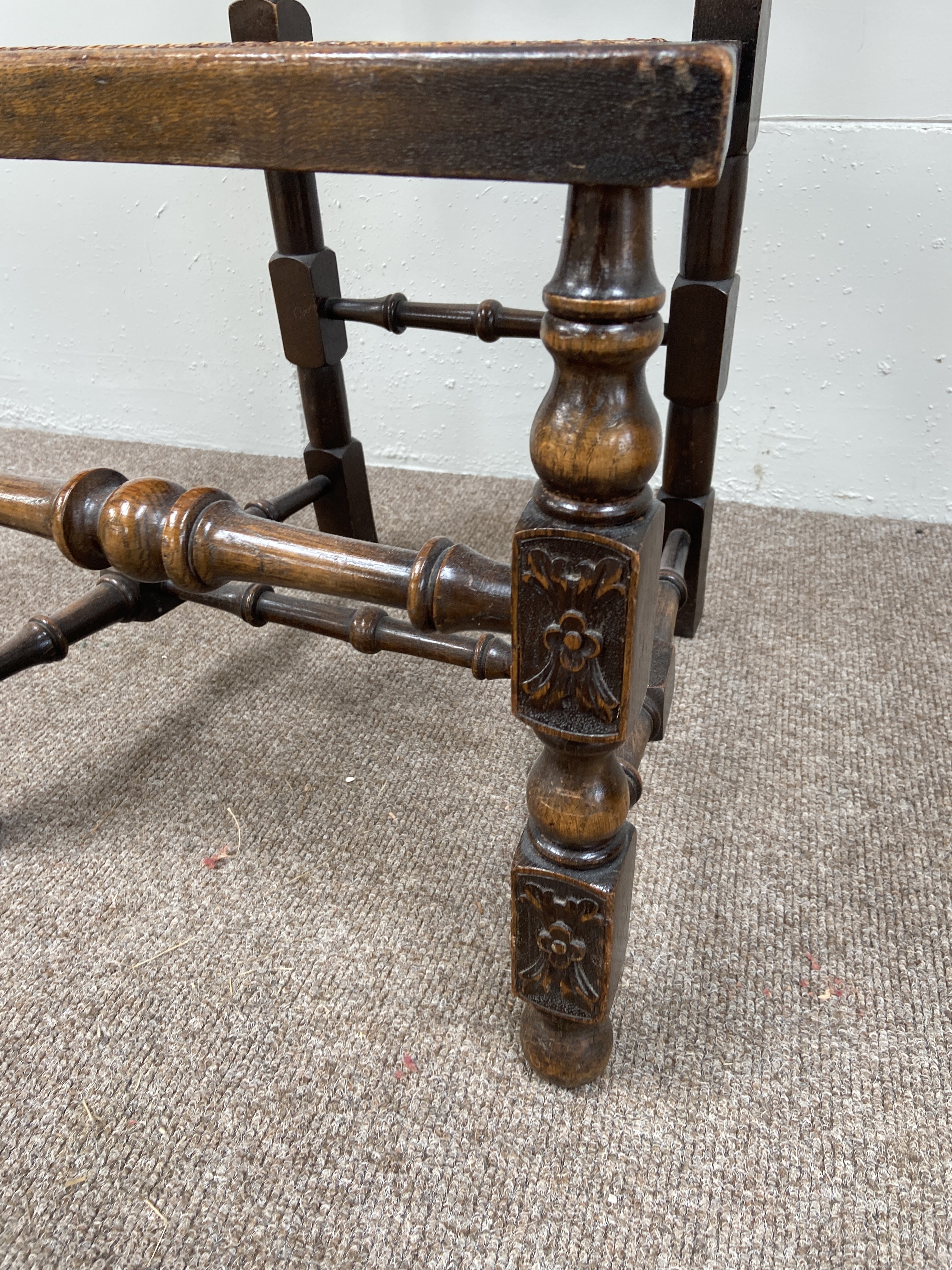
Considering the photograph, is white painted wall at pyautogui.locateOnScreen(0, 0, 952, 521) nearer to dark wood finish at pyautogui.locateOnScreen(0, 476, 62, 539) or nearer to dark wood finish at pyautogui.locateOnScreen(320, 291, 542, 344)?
dark wood finish at pyautogui.locateOnScreen(320, 291, 542, 344)

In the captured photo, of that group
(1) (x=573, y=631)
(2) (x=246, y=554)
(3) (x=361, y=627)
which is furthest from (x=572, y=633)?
(3) (x=361, y=627)

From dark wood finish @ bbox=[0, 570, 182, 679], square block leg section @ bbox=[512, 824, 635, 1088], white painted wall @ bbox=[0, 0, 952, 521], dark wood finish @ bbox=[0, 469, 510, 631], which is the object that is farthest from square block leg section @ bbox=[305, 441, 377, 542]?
square block leg section @ bbox=[512, 824, 635, 1088]

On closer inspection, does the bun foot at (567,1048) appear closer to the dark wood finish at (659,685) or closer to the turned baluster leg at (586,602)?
the turned baluster leg at (586,602)

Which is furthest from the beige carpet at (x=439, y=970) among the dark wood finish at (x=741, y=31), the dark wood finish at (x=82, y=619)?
the dark wood finish at (x=741, y=31)

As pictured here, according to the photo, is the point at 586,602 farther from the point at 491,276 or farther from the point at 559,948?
the point at 491,276

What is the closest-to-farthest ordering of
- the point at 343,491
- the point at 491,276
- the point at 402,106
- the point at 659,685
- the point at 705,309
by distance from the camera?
the point at 402,106 → the point at 659,685 → the point at 705,309 → the point at 343,491 → the point at 491,276

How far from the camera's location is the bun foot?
22.6 inches

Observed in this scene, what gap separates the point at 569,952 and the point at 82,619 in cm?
53

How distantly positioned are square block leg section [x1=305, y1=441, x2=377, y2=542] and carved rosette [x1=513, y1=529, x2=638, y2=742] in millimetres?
680

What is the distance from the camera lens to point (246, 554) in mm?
521

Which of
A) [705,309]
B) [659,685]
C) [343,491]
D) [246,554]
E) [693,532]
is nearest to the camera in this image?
[246,554]

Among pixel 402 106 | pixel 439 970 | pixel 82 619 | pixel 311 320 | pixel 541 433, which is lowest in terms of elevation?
pixel 439 970

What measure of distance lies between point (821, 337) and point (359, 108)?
1.04 m

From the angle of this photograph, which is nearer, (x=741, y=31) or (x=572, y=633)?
(x=572, y=633)
